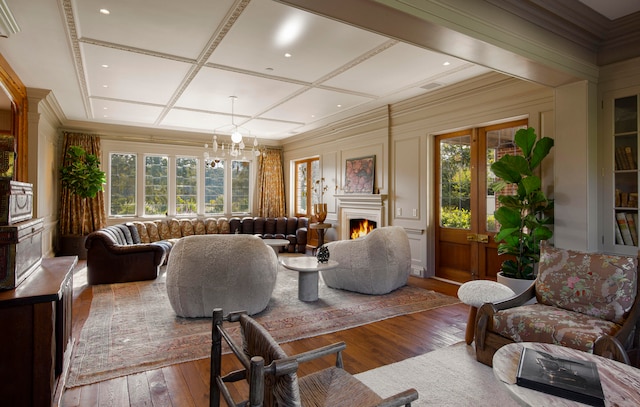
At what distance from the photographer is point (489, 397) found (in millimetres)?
2295

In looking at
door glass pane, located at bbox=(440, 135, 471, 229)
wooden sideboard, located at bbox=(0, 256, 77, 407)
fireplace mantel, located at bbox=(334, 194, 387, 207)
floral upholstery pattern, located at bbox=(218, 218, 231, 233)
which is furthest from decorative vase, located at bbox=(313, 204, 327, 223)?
wooden sideboard, located at bbox=(0, 256, 77, 407)

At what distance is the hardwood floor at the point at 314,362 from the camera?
2281mm

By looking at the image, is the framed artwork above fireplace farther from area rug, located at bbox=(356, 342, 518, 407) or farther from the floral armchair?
area rug, located at bbox=(356, 342, 518, 407)

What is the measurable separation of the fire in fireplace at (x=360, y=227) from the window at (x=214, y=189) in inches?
148

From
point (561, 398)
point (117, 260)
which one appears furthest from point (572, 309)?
point (117, 260)

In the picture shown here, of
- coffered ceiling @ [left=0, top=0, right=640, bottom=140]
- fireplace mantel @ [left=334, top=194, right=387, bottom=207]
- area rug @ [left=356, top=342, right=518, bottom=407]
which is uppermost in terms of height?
coffered ceiling @ [left=0, top=0, right=640, bottom=140]

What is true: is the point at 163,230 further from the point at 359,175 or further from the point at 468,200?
the point at 468,200

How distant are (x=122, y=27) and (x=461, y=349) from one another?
415cm

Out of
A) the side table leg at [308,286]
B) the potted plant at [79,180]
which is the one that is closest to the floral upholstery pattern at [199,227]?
the potted plant at [79,180]

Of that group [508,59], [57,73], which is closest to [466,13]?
[508,59]

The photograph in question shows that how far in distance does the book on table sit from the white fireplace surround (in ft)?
15.4

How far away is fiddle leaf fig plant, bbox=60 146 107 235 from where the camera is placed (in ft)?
23.0

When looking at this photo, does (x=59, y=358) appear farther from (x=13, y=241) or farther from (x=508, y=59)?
(x=508, y=59)

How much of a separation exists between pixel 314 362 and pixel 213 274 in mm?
1385
